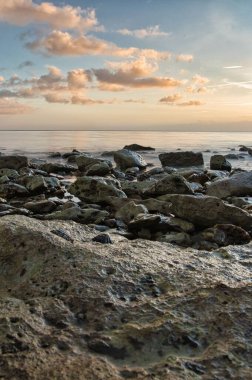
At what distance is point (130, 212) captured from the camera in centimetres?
806

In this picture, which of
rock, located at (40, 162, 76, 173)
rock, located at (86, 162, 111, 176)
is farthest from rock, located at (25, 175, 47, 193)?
rock, located at (40, 162, 76, 173)

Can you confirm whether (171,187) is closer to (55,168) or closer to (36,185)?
(36,185)

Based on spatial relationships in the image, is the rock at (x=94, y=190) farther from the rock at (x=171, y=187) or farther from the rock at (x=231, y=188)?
the rock at (x=231, y=188)

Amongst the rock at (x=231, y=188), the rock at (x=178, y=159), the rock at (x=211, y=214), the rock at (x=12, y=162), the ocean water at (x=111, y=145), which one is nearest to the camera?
the rock at (x=211, y=214)

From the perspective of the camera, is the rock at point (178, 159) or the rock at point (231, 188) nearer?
the rock at point (231, 188)

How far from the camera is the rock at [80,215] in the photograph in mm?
7766

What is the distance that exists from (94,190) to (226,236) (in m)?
4.74

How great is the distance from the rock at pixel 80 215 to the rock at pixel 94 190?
2.04 metres

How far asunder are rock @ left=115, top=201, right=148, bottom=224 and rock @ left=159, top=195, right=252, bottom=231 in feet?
3.13

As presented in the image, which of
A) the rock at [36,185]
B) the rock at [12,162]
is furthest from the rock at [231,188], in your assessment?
the rock at [12,162]

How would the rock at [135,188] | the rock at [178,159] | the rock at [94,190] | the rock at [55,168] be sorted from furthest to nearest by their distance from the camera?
the rock at [178,159]
the rock at [55,168]
the rock at [135,188]
the rock at [94,190]

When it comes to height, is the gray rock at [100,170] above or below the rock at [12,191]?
above

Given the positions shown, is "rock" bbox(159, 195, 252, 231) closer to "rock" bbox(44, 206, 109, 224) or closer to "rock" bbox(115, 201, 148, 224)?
"rock" bbox(115, 201, 148, 224)

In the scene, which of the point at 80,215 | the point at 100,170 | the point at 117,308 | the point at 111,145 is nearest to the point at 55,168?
the point at 100,170
